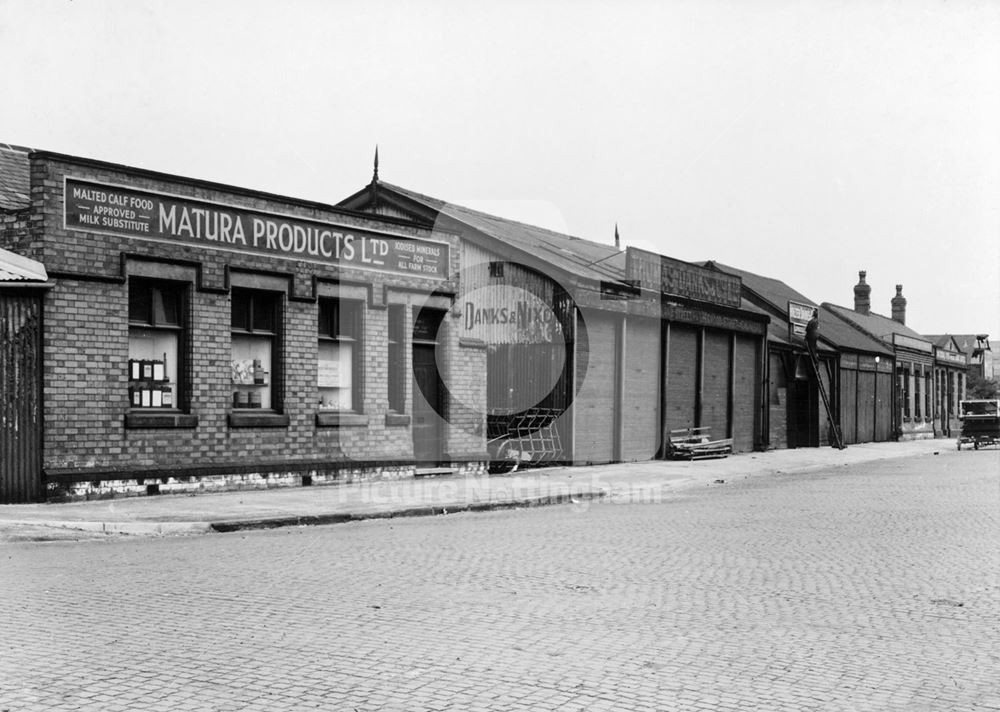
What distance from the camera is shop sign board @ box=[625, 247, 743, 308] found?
25.6 meters

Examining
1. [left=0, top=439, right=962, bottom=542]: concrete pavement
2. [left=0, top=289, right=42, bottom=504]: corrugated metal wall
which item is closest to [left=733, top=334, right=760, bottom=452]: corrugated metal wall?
[left=0, top=439, right=962, bottom=542]: concrete pavement

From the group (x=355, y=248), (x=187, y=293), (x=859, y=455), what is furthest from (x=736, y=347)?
(x=187, y=293)

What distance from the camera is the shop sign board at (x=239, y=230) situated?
47.5ft

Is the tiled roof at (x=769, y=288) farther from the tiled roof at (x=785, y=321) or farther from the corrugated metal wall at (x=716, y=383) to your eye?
the corrugated metal wall at (x=716, y=383)

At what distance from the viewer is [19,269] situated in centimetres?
1307

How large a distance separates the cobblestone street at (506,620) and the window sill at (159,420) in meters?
3.72

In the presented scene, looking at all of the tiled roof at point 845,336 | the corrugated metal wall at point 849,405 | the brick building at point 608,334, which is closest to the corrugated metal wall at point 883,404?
the tiled roof at point 845,336

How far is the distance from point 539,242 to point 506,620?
21.4 m

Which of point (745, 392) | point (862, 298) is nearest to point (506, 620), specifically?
point (745, 392)

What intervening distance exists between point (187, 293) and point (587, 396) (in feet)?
35.4

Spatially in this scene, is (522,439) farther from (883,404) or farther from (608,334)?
(883,404)

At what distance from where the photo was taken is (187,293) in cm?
1562

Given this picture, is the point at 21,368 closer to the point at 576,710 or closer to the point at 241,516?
the point at 241,516

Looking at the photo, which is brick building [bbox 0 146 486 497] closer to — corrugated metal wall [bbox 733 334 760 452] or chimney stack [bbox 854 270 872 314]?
corrugated metal wall [bbox 733 334 760 452]
